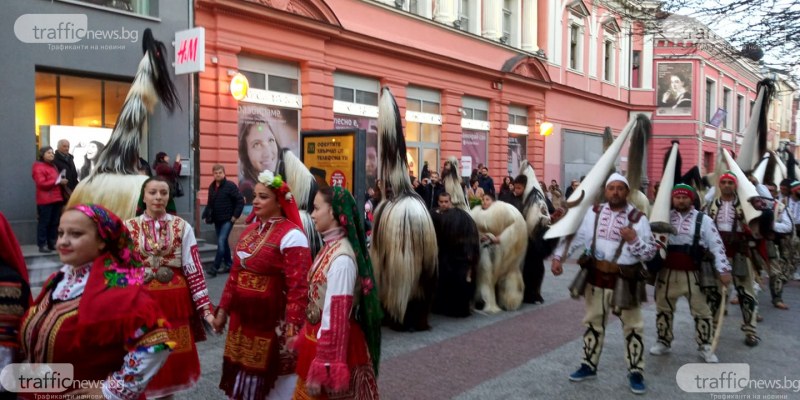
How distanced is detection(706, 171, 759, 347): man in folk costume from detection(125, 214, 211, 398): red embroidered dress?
5877mm

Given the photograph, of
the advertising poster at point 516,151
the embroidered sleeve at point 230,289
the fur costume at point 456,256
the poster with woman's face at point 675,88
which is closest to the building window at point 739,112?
the poster with woman's face at point 675,88

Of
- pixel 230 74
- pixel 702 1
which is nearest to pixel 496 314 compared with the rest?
pixel 702 1

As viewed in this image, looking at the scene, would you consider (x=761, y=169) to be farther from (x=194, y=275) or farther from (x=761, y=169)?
(x=194, y=275)

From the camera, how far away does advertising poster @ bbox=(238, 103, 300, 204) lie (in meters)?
13.6

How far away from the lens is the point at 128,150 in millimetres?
4598

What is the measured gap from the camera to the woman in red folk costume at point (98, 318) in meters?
2.24

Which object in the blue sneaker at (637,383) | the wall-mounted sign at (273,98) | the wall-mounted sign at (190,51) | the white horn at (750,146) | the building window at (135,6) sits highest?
the building window at (135,6)

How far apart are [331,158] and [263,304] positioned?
412 centimetres

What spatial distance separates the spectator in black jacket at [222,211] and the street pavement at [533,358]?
178 cm

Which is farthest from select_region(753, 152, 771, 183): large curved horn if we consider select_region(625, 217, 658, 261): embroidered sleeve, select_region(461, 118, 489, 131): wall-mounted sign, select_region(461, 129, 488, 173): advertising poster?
select_region(461, 118, 489, 131): wall-mounted sign

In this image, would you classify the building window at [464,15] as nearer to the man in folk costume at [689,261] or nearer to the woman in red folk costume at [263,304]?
the man in folk costume at [689,261]

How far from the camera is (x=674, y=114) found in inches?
1385

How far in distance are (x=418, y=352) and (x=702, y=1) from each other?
5507 mm

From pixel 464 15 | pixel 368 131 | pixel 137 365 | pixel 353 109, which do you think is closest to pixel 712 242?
pixel 137 365
